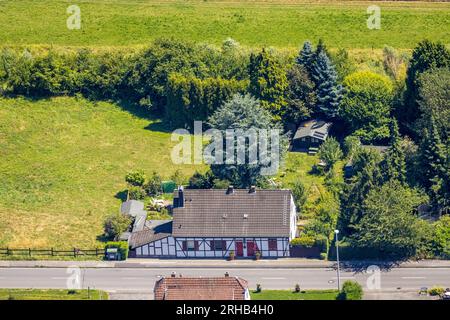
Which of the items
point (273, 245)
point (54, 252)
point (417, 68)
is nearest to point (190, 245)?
point (273, 245)

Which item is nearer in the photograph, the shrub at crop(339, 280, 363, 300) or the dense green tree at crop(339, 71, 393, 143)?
the shrub at crop(339, 280, 363, 300)

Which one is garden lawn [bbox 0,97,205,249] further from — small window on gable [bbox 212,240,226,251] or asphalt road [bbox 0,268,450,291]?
small window on gable [bbox 212,240,226,251]

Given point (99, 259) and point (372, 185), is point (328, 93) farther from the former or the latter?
point (99, 259)

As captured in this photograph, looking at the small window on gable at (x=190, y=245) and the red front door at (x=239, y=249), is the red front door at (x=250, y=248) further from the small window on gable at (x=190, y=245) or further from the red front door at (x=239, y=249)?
the small window on gable at (x=190, y=245)

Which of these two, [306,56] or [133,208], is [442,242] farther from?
[306,56]

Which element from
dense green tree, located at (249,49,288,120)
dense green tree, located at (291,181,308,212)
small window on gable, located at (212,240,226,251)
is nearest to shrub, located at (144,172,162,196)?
small window on gable, located at (212,240,226,251)

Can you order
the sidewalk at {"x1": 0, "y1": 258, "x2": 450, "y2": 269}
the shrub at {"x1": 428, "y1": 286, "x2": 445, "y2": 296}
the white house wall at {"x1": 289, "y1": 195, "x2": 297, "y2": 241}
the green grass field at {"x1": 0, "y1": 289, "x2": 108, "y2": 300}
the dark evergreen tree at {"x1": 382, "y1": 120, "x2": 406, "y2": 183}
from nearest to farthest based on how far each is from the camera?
the shrub at {"x1": 428, "y1": 286, "x2": 445, "y2": 296} → the green grass field at {"x1": 0, "y1": 289, "x2": 108, "y2": 300} → the sidewalk at {"x1": 0, "y1": 258, "x2": 450, "y2": 269} → the white house wall at {"x1": 289, "y1": 195, "x2": 297, "y2": 241} → the dark evergreen tree at {"x1": 382, "y1": 120, "x2": 406, "y2": 183}

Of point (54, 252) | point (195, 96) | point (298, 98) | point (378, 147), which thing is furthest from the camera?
point (195, 96)
